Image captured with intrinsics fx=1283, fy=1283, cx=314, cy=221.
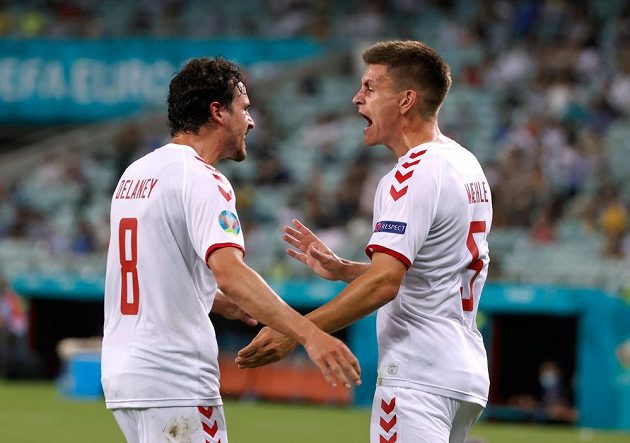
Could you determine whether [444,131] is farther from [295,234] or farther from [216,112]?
[216,112]

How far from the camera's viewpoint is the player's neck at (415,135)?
205 inches

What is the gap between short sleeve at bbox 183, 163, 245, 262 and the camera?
4.71 metres

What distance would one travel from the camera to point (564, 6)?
71.8 feet

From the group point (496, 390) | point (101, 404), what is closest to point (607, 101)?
point (496, 390)

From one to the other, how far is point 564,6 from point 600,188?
5287 mm

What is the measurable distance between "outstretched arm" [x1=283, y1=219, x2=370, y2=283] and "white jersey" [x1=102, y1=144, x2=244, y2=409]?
710 millimetres

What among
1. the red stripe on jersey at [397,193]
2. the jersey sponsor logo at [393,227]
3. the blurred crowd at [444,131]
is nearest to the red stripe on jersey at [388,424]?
the jersey sponsor logo at [393,227]

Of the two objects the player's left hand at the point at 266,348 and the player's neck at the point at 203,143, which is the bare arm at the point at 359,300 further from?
the player's neck at the point at 203,143

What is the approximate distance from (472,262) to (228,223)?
103 centimetres

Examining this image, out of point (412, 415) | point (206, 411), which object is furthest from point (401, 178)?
point (206, 411)

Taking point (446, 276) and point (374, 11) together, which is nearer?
point (446, 276)

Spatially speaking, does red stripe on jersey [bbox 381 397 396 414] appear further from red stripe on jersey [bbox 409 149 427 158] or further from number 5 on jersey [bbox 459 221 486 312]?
red stripe on jersey [bbox 409 149 427 158]

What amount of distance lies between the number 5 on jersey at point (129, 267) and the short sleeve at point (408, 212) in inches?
35.1

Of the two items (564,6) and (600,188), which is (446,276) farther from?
(564,6)
